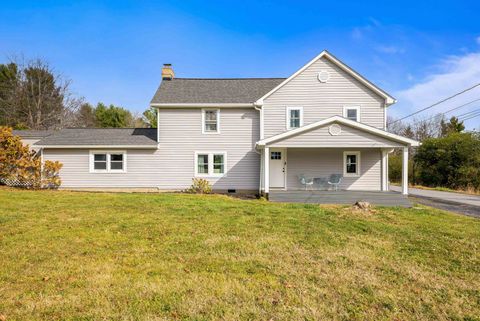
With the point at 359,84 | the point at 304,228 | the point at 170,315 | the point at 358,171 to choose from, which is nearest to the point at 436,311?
the point at 170,315

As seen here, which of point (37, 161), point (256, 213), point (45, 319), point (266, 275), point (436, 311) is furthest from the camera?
point (37, 161)

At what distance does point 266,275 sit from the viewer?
4.25 meters

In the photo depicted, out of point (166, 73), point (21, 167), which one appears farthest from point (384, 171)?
point (21, 167)

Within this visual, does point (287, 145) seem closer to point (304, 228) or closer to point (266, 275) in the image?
point (304, 228)

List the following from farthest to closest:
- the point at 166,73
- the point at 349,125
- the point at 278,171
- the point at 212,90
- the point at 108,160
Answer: the point at 166,73 < the point at 212,90 < the point at 108,160 < the point at 278,171 < the point at 349,125

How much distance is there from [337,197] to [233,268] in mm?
9163

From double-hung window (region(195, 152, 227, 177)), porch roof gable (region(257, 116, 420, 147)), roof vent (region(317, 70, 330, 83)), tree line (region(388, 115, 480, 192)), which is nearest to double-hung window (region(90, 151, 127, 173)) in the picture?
double-hung window (region(195, 152, 227, 177))

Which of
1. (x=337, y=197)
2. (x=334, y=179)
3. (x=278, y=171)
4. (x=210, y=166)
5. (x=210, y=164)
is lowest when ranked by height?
(x=337, y=197)

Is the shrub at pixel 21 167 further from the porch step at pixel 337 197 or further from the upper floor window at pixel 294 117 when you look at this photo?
the upper floor window at pixel 294 117

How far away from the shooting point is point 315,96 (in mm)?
15508

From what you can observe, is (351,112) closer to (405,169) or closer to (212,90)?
(405,169)

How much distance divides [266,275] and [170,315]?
168 centimetres

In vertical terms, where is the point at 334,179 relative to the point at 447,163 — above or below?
below

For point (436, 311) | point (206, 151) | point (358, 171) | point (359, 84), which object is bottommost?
point (436, 311)
